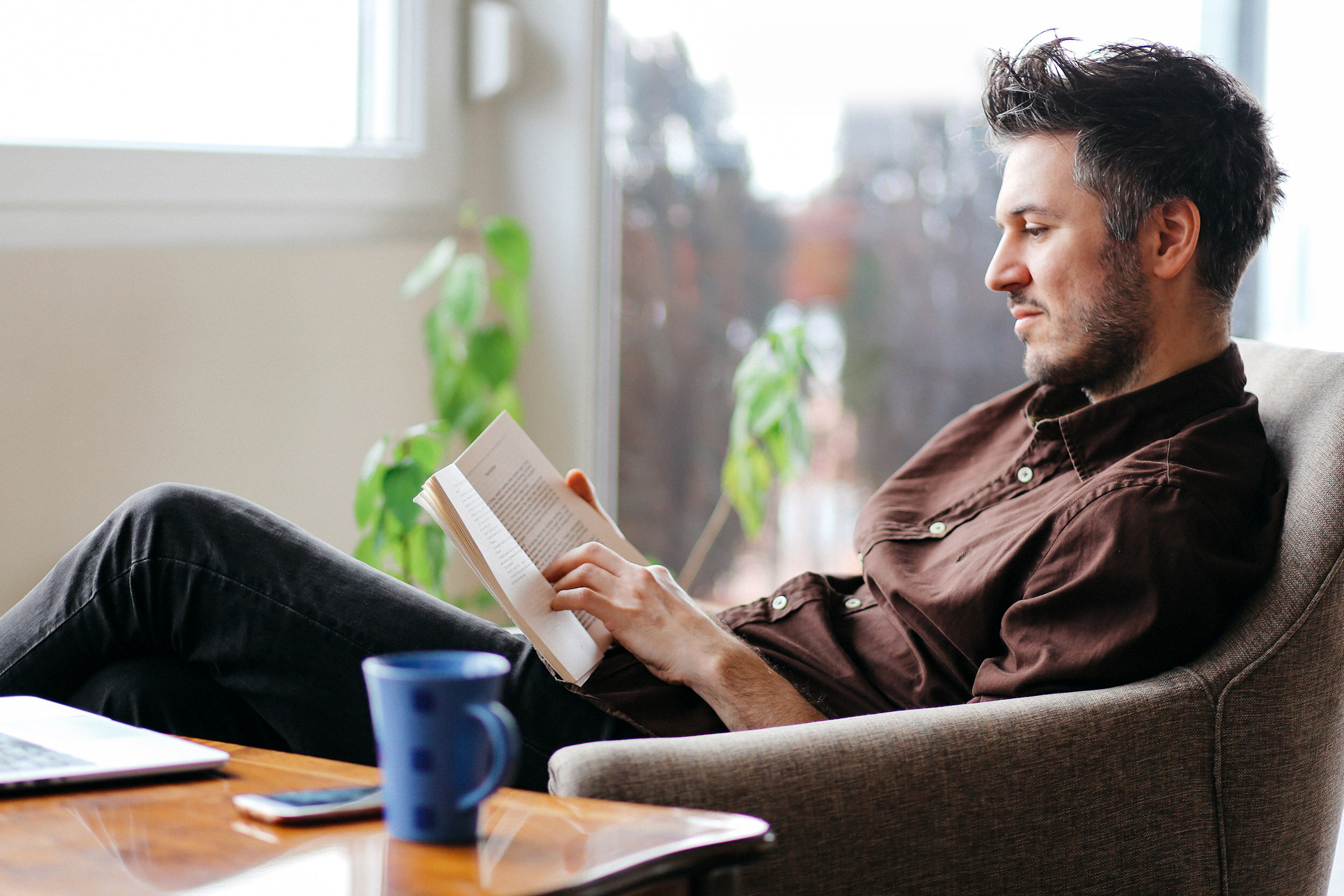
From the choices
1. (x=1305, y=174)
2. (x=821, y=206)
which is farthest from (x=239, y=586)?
(x=1305, y=174)

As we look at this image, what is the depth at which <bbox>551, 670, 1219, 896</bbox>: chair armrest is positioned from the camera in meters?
0.88

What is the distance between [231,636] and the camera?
1.25 metres

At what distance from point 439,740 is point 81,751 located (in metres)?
0.35

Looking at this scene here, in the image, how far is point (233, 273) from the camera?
2229 millimetres

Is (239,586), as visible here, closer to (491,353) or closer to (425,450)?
(425,450)

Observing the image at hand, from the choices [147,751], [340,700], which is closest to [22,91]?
[340,700]

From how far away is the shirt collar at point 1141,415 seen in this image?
1.29 m

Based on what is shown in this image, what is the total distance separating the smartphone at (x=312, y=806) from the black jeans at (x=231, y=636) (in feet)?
1.51

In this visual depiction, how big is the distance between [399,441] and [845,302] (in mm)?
1033

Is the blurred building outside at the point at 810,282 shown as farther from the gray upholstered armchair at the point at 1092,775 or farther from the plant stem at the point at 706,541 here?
the gray upholstered armchair at the point at 1092,775

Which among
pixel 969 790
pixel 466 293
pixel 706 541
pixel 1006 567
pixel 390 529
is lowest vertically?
pixel 706 541

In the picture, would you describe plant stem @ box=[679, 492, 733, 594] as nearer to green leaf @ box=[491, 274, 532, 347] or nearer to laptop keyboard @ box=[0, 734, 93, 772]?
green leaf @ box=[491, 274, 532, 347]

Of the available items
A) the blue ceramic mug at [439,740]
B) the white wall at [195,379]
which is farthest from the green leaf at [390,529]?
the blue ceramic mug at [439,740]

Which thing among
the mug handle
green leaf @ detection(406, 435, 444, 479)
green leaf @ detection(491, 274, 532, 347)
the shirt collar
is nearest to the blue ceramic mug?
the mug handle
